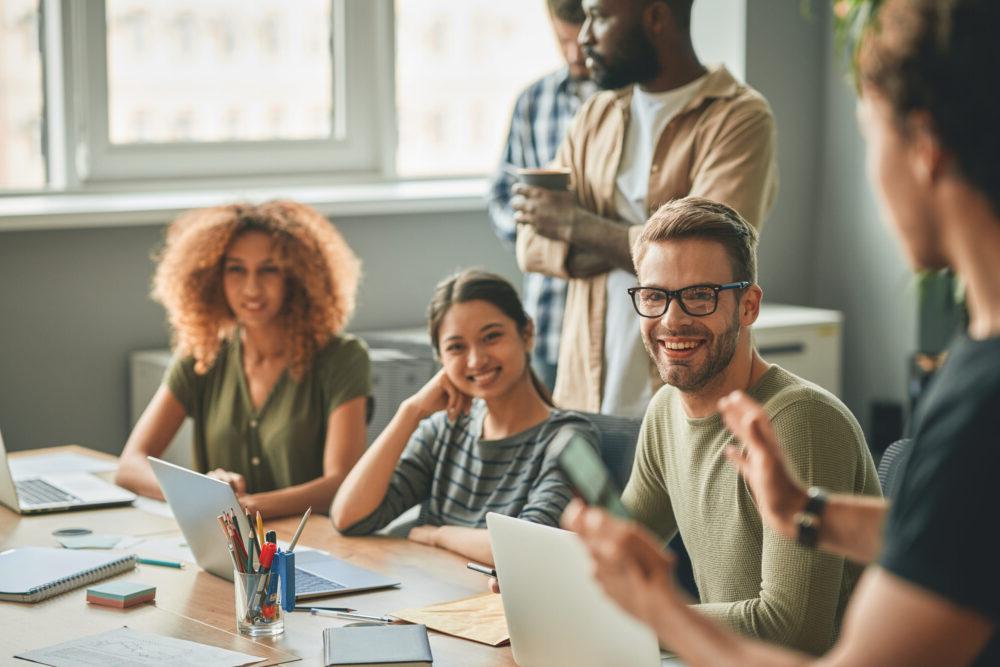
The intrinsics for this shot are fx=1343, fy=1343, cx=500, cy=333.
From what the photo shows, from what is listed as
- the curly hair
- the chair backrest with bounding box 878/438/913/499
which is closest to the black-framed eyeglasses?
the chair backrest with bounding box 878/438/913/499

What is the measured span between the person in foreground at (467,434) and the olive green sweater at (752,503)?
323mm

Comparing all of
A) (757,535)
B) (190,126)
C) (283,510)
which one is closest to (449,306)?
(283,510)

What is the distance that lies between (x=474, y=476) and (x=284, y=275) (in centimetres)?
72

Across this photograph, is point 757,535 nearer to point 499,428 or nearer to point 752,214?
point 499,428

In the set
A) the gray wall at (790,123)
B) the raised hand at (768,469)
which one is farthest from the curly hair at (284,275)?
the gray wall at (790,123)

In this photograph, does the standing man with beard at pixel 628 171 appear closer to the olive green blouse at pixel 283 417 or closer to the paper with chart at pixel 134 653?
the olive green blouse at pixel 283 417

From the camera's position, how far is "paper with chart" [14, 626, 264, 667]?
1674 mm

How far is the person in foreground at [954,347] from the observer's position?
86 centimetres

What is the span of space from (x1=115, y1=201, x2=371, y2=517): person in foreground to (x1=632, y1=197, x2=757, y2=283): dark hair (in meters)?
1.08

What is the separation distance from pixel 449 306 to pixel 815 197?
2685 millimetres

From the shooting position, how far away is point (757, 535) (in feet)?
5.93


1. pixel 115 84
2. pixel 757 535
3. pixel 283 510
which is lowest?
pixel 283 510

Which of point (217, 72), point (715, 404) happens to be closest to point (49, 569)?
point (715, 404)

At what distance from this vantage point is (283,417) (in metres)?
2.83
